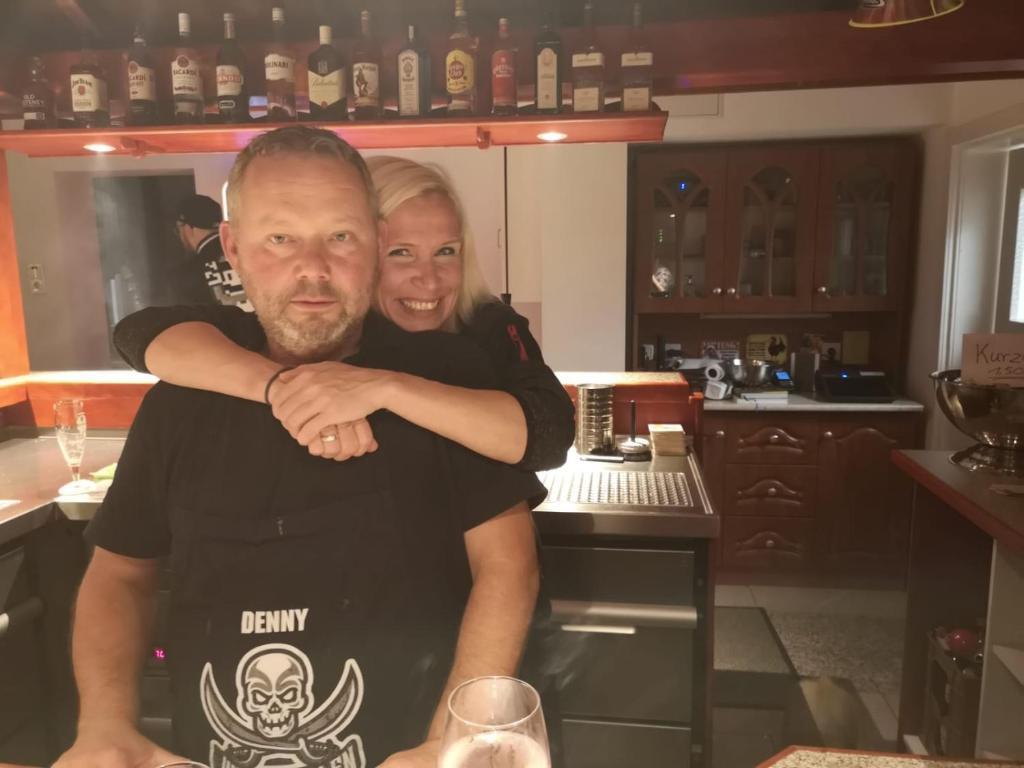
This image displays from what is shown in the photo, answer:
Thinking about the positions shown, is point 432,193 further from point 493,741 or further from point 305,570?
point 493,741

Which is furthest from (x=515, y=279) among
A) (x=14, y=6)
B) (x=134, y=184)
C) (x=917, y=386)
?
(x=917, y=386)

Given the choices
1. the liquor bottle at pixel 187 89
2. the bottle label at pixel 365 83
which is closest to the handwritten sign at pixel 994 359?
the bottle label at pixel 365 83

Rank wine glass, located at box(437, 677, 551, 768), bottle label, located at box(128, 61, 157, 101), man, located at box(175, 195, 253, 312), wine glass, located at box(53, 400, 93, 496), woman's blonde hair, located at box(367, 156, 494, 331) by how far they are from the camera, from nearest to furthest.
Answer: wine glass, located at box(437, 677, 551, 768) < woman's blonde hair, located at box(367, 156, 494, 331) < man, located at box(175, 195, 253, 312) < wine glass, located at box(53, 400, 93, 496) < bottle label, located at box(128, 61, 157, 101)

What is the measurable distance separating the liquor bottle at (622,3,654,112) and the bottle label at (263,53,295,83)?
0.75 meters

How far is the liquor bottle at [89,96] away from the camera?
1705 millimetres

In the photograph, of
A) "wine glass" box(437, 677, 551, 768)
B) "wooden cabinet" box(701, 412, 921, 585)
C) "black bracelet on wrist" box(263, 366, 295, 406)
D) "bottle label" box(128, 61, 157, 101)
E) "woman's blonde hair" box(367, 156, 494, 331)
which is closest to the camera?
"wine glass" box(437, 677, 551, 768)

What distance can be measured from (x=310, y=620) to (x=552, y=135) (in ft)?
3.94

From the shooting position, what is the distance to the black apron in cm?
102

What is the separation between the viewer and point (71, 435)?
63.1 inches

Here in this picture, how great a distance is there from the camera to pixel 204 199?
1.44m

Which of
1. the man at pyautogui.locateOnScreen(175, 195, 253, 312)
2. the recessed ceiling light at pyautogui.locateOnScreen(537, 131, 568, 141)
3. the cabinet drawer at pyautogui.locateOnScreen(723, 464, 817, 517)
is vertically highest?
the recessed ceiling light at pyautogui.locateOnScreen(537, 131, 568, 141)

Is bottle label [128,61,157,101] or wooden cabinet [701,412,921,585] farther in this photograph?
wooden cabinet [701,412,921,585]

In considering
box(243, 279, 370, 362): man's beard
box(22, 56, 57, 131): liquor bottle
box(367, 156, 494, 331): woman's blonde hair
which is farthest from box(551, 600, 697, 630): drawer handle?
box(22, 56, 57, 131): liquor bottle

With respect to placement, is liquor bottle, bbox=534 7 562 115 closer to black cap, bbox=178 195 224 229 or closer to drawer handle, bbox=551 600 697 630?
black cap, bbox=178 195 224 229
